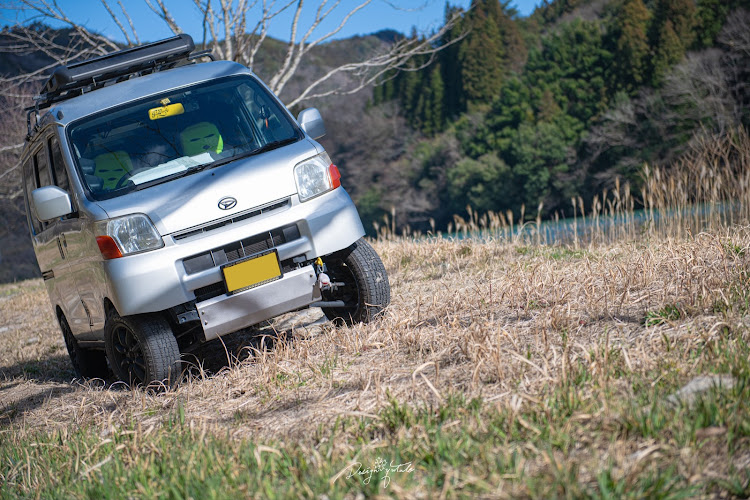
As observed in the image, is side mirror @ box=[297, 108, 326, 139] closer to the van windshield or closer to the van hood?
the van windshield

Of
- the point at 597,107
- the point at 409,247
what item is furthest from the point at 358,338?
the point at 597,107

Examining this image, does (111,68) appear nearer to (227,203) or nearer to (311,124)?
(311,124)

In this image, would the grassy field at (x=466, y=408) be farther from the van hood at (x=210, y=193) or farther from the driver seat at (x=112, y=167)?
the driver seat at (x=112, y=167)

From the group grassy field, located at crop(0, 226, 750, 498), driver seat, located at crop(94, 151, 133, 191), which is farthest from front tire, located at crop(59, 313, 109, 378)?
driver seat, located at crop(94, 151, 133, 191)

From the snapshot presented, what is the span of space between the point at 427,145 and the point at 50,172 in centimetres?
5811

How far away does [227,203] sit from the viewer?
4223mm

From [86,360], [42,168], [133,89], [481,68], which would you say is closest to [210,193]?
[133,89]

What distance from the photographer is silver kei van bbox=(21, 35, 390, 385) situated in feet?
13.6

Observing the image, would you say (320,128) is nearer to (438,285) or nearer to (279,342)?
(279,342)

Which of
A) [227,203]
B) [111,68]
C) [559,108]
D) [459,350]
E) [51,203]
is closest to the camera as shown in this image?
[459,350]

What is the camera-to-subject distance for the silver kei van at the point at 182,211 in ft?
13.6

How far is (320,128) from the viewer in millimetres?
5031

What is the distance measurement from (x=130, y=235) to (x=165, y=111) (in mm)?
1225

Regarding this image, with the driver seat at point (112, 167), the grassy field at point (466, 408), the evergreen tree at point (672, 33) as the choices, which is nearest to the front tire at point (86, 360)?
the grassy field at point (466, 408)
